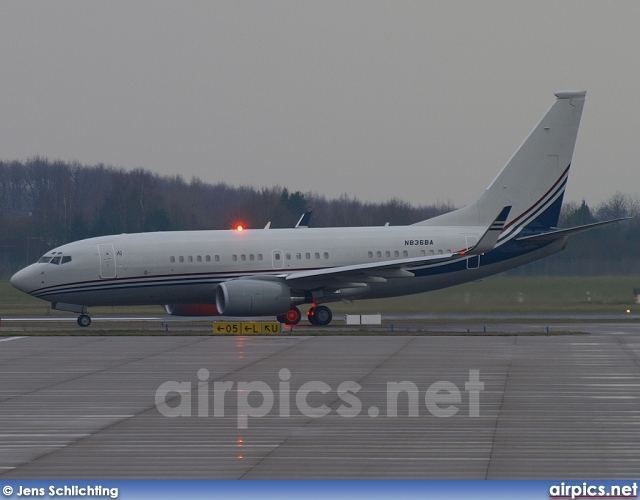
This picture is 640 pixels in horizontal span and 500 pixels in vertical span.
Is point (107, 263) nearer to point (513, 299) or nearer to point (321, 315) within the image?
point (321, 315)

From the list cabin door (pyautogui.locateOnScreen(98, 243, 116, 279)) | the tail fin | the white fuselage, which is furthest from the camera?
the tail fin

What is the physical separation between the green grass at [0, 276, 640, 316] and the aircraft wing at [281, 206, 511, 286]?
233 inches

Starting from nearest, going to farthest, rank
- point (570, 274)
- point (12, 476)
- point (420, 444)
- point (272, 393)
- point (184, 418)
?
point (12, 476)
point (420, 444)
point (184, 418)
point (272, 393)
point (570, 274)

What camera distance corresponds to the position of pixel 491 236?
39.3 meters

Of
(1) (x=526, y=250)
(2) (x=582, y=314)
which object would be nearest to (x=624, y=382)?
(1) (x=526, y=250)

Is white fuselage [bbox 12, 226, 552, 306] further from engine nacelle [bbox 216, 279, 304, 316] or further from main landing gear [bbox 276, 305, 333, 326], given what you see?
engine nacelle [bbox 216, 279, 304, 316]

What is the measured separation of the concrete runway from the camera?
14.0 metres

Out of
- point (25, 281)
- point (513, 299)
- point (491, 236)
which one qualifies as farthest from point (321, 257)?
point (513, 299)

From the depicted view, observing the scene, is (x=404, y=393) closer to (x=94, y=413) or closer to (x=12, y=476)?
(x=94, y=413)

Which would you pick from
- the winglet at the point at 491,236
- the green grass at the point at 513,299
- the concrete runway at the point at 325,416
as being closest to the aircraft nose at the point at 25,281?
the concrete runway at the point at 325,416

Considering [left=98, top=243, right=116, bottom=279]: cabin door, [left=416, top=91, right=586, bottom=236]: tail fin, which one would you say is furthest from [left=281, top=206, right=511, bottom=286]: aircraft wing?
[left=98, top=243, right=116, bottom=279]: cabin door

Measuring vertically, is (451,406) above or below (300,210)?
below

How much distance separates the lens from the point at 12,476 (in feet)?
43.3

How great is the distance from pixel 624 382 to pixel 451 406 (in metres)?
5.35
